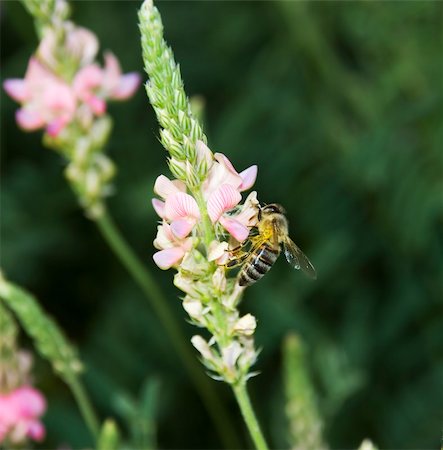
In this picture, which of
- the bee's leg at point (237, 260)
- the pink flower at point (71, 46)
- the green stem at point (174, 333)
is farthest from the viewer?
the green stem at point (174, 333)

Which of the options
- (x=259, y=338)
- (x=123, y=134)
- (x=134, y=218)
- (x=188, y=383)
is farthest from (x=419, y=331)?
(x=123, y=134)

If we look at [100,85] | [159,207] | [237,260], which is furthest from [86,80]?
[159,207]

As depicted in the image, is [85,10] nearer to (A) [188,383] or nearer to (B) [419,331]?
(A) [188,383]

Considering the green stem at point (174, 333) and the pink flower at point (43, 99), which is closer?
the pink flower at point (43, 99)

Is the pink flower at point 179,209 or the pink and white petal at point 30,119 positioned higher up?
the pink and white petal at point 30,119

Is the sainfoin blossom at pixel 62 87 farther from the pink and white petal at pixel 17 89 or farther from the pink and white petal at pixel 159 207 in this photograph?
the pink and white petal at pixel 159 207

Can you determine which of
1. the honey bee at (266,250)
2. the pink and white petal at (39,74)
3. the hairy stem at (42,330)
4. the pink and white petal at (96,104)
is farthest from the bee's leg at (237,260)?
the pink and white petal at (39,74)

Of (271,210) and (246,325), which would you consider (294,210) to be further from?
(246,325)

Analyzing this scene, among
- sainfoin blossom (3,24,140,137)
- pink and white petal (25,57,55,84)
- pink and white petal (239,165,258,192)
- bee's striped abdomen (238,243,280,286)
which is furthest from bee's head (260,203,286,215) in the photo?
pink and white petal (25,57,55,84)

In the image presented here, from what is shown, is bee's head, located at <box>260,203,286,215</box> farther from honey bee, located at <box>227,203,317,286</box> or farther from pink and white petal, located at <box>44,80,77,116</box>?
pink and white petal, located at <box>44,80,77,116</box>
